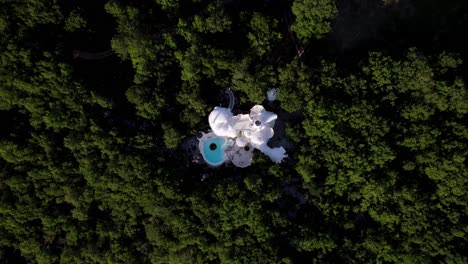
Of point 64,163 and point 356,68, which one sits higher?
point 356,68

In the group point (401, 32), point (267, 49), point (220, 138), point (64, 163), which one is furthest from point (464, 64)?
point (64, 163)

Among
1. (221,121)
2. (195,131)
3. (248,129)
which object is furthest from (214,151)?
(248,129)

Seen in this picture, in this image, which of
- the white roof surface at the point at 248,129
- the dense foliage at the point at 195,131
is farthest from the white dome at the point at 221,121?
the dense foliage at the point at 195,131

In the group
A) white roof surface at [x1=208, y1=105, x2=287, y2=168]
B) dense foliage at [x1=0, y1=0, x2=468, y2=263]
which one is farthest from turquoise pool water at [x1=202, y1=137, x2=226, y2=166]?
dense foliage at [x1=0, y1=0, x2=468, y2=263]

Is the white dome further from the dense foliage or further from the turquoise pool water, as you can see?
the turquoise pool water

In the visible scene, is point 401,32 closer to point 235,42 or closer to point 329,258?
point 235,42

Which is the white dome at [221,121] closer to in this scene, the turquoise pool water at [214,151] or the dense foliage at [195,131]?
the dense foliage at [195,131]
